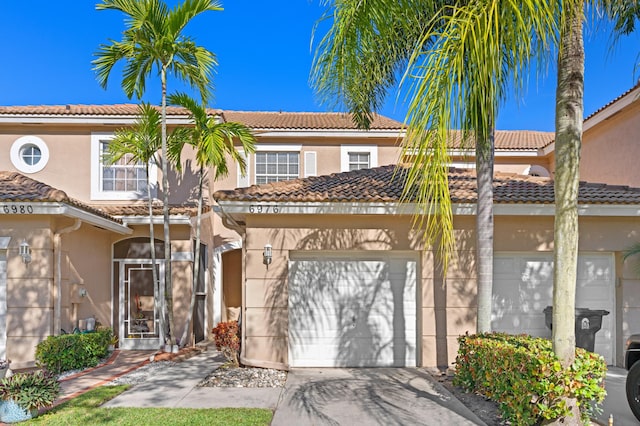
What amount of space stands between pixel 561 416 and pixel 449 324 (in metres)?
4.32

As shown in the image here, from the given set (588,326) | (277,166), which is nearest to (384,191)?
(588,326)

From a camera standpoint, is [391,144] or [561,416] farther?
[391,144]

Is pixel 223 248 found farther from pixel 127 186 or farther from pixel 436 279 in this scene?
pixel 436 279

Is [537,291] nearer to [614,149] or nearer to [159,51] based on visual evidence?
[614,149]

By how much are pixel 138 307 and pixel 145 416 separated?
682 centimetres

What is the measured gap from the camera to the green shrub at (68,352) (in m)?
9.14

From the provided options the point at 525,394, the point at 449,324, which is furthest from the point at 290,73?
the point at 525,394

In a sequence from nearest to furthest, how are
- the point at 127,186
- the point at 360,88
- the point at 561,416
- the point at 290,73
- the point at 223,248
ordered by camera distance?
the point at 561,416 → the point at 360,88 → the point at 290,73 → the point at 127,186 → the point at 223,248

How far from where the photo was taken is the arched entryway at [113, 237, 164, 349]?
41.2ft

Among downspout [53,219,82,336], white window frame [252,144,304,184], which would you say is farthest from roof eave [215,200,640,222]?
white window frame [252,144,304,184]

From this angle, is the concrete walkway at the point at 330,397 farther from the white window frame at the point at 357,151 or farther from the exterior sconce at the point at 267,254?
the white window frame at the point at 357,151

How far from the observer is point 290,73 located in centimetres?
1084

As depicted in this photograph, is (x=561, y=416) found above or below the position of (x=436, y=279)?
below

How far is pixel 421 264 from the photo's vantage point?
9828mm
